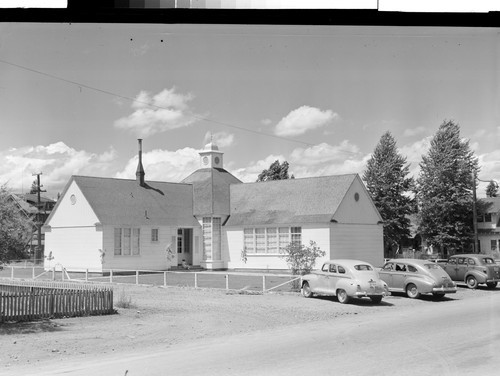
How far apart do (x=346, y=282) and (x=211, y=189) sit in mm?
21045

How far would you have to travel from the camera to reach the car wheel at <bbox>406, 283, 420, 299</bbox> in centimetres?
2314

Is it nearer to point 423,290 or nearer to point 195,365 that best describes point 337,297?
point 423,290

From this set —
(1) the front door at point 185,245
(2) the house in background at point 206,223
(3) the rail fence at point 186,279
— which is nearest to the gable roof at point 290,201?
(2) the house in background at point 206,223

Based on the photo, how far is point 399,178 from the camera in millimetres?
46719

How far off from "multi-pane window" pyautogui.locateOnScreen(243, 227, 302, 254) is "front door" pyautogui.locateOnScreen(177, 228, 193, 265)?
4.32 metres

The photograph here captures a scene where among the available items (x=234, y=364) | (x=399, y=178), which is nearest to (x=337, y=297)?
(x=234, y=364)

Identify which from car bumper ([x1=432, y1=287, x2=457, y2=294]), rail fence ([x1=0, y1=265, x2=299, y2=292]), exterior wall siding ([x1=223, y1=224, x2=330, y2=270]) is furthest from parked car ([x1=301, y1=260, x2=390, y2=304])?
exterior wall siding ([x1=223, y1=224, x2=330, y2=270])

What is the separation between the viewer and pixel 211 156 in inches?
1780

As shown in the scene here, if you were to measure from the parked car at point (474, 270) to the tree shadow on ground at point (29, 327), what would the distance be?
19.0 m

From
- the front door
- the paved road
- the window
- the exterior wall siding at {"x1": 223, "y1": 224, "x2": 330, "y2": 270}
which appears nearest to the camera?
the paved road

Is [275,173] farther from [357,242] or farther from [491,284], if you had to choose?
[491,284]

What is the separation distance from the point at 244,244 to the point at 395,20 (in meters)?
29.1

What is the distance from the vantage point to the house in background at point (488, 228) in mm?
64000

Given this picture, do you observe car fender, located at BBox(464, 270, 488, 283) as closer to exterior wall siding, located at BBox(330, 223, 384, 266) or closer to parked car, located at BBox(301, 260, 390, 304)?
parked car, located at BBox(301, 260, 390, 304)
